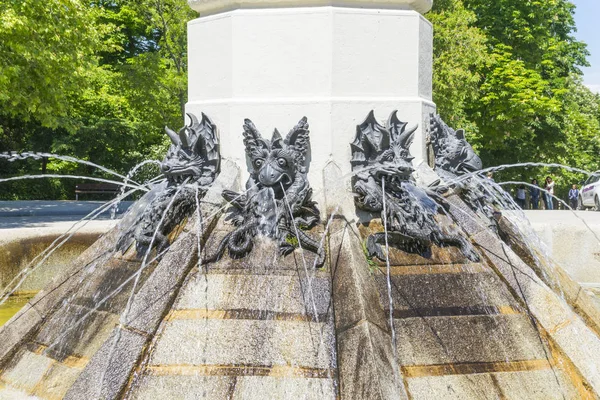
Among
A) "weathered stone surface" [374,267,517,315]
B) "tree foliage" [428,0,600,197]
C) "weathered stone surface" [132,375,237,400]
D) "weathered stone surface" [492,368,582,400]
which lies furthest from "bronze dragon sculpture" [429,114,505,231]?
"tree foliage" [428,0,600,197]

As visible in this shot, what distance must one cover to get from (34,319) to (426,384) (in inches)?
107

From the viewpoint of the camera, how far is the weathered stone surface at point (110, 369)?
3.77 metres

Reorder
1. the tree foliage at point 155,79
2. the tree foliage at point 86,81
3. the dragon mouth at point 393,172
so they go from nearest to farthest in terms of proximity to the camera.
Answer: the dragon mouth at point 393,172 < the tree foliage at point 86,81 < the tree foliage at point 155,79

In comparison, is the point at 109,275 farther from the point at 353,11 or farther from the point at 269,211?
the point at 353,11

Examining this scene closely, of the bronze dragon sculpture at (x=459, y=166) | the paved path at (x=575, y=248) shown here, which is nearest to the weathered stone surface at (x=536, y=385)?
the bronze dragon sculpture at (x=459, y=166)

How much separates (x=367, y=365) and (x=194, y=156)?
2205 mm

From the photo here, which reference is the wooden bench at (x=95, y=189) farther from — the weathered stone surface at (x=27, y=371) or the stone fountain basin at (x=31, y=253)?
the weathered stone surface at (x=27, y=371)

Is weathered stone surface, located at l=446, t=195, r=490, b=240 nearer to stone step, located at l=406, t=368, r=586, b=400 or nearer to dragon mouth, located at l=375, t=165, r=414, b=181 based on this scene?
dragon mouth, located at l=375, t=165, r=414, b=181

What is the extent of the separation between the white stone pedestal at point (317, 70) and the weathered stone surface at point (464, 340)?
132 cm

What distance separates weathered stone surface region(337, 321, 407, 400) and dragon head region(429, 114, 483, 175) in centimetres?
200

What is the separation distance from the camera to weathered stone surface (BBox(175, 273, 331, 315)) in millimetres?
4168

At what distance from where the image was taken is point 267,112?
519 cm

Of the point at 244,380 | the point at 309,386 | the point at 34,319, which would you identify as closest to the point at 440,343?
the point at 309,386

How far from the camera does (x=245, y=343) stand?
3.99m
